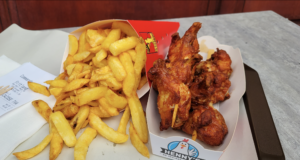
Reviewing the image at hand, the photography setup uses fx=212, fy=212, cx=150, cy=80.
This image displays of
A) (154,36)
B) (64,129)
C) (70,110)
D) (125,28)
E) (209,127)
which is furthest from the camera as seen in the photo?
(154,36)

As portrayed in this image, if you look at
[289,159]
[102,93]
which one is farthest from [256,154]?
[102,93]

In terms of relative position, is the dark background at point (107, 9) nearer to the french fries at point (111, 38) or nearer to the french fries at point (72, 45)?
the french fries at point (72, 45)

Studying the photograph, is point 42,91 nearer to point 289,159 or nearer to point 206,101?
point 206,101

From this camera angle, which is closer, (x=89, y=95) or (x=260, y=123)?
(x=89, y=95)

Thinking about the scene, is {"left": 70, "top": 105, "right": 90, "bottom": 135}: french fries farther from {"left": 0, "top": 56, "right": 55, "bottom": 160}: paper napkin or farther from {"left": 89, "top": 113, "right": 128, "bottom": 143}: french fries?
{"left": 0, "top": 56, "right": 55, "bottom": 160}: paper napkin

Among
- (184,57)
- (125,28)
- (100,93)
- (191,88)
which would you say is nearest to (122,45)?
(125,28)

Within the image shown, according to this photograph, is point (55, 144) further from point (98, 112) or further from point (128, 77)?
point (128, 77)
